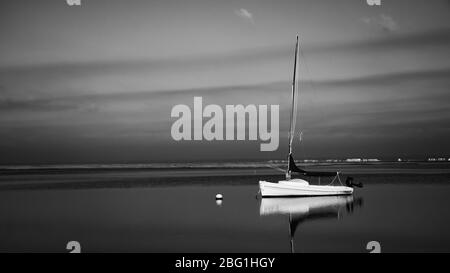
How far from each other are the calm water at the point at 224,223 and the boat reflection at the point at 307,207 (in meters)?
0.06

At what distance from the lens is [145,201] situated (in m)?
36.1

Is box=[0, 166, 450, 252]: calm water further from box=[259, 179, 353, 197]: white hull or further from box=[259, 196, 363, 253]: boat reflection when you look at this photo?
box=[259, 179, 353, 197]: white hull

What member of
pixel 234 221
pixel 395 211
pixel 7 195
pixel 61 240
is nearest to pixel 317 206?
pixel 395 211

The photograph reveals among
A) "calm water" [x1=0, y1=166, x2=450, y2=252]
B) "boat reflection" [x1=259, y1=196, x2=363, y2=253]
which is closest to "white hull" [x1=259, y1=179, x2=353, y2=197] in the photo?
"boat reflection" [x1=259, y1=196, x2=363, y2=253]

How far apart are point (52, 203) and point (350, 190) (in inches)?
841

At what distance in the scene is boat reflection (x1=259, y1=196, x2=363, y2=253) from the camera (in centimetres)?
2758

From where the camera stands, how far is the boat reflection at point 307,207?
90.5 ft

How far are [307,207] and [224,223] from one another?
8043 mm

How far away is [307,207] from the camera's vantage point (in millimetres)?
31922

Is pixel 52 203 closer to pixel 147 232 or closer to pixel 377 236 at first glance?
pixel 147 232

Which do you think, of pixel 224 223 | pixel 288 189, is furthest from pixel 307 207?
pixel 224 223

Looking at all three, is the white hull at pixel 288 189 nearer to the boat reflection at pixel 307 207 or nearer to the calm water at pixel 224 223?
the boat reflection at pixel 307 207

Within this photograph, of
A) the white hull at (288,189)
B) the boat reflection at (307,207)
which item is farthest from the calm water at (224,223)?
the white hull at (288,189)

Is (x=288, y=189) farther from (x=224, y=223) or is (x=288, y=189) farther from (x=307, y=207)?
(x=224, y=223)
